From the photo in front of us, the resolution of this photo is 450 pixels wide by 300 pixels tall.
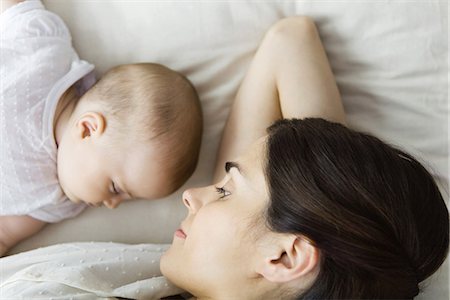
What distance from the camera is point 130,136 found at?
1294mm

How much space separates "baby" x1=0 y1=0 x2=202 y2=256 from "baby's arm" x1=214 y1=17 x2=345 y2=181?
9cm

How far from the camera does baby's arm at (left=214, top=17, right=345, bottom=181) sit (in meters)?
1.31

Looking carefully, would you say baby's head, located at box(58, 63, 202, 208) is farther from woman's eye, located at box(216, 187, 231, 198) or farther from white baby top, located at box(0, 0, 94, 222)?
woman's eye, located at box(216, 187, 231, 198)

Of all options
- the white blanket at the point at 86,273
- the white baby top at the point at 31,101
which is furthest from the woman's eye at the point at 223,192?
the white baby top at the point at 31,101

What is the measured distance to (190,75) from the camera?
4.83ft

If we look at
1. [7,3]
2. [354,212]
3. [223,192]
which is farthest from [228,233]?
[7,3]

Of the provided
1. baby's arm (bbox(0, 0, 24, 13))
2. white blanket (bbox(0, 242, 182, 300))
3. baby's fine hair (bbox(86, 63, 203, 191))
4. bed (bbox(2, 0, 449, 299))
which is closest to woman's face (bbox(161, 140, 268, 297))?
white blanket (bbox(0, 242, 182, 300))

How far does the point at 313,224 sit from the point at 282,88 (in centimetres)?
45

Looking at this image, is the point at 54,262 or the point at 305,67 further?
the point at 305,67

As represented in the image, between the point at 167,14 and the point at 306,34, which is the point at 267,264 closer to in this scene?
the point at 306,34

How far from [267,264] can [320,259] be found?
0.29 ft

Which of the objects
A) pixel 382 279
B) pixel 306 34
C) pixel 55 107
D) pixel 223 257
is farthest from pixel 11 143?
pixel 382 279

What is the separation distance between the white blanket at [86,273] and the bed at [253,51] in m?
0.15

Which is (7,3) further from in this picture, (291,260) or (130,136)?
(291,260)
